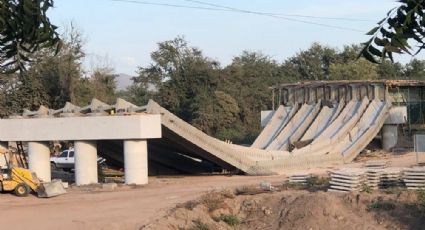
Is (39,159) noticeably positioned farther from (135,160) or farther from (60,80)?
(60,80)

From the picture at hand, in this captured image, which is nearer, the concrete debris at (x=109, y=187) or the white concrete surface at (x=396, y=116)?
the concrete debris at (x=109, y=187)

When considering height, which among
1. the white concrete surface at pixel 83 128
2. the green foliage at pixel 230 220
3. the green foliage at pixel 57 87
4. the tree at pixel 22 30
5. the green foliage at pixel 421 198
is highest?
the green foliage at pixel 57 87

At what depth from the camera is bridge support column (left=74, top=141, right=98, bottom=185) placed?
107 ft

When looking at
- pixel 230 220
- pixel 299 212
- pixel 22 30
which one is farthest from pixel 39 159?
pixel 22 30

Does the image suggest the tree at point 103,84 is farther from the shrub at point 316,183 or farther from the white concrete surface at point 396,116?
the shrub at point 316,183

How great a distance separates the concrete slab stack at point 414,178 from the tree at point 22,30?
20770mm

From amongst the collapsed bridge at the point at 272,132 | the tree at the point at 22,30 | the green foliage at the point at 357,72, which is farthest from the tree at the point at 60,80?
the tree at the point at 22,30

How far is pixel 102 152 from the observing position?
1580 inches

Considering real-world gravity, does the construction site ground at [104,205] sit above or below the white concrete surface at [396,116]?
below

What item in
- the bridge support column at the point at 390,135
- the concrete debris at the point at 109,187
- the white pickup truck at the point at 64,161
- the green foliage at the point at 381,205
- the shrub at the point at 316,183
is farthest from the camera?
the white pickup truck at the point at 64,161

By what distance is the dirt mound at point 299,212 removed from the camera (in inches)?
826

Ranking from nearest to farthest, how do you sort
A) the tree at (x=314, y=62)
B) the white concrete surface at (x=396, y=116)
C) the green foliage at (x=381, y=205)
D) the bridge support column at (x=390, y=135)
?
the green foliage at (x=381, y=205) < the white concrete surface at (x=396, y=116) < the bridge support column at (x=390, y=135) < the tree at (x=314, y=62)

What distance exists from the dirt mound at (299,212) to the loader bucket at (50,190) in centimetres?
754

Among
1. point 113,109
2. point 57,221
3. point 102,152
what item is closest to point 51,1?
point 57,221
